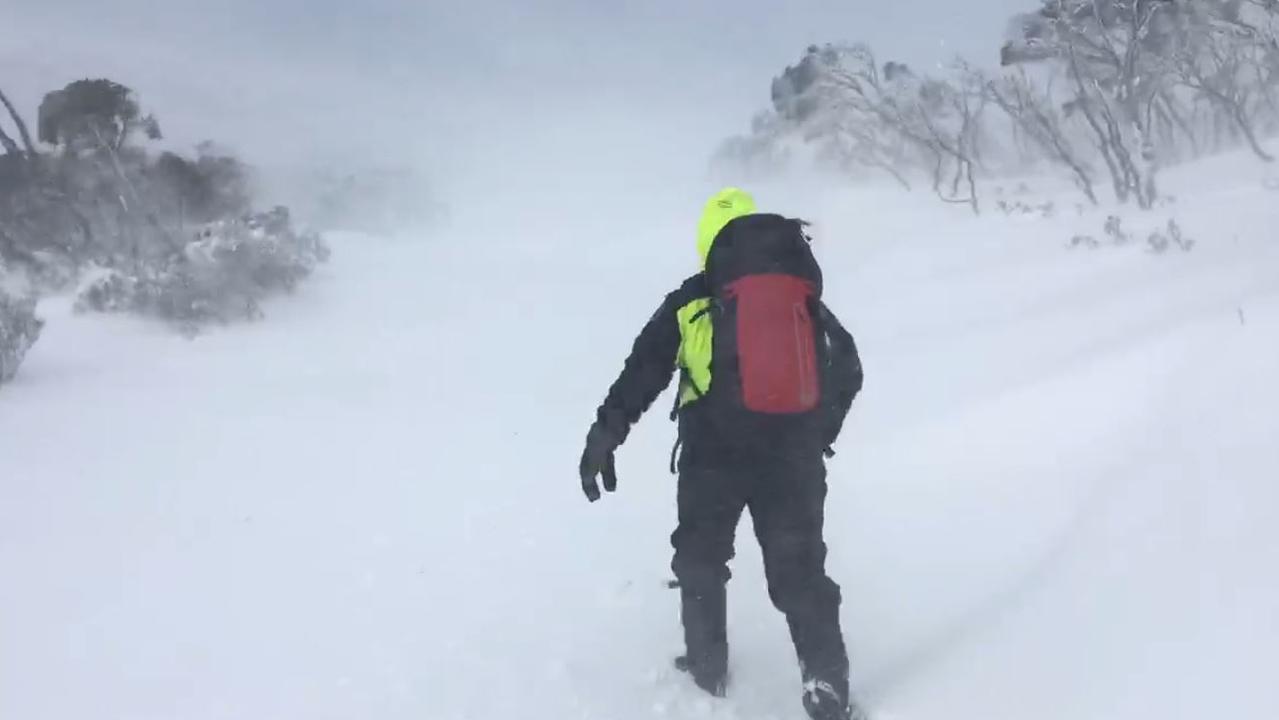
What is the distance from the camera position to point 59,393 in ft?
31.0

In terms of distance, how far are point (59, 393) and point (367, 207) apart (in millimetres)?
44946

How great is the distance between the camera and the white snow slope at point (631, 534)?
10.6 ft

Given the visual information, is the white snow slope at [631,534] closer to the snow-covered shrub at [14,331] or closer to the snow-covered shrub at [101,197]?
the snow-covered shrub at [14,331]

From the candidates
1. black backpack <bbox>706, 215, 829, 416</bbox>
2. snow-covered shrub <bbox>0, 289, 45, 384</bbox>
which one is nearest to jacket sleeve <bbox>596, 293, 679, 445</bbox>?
black backpack <bbox>706, 215, 829, 416</bbox>

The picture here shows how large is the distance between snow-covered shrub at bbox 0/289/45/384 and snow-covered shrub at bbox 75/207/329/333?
3.82 metres

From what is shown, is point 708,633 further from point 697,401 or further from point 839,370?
point 839,370

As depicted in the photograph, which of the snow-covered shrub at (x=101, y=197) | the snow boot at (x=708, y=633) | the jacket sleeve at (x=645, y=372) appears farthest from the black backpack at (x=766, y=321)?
the snow-covered shrub at (x=101, y=197)

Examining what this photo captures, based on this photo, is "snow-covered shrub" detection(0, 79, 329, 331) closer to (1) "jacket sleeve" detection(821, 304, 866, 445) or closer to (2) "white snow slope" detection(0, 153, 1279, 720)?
(2) "white snow slope" detection(0, 153, 1279, 720)

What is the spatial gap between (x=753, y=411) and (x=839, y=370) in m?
0.41

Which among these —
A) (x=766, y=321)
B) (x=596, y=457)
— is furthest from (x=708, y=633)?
(x=766, y=321)

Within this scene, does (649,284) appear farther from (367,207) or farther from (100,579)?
(367,207)

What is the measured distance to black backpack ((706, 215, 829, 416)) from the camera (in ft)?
9.52

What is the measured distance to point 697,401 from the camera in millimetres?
3143

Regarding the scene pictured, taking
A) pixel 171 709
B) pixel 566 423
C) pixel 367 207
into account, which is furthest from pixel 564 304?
pixel 367 207
